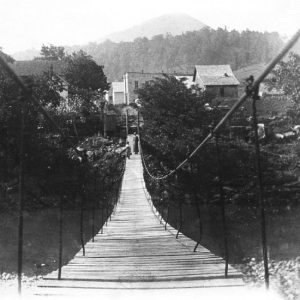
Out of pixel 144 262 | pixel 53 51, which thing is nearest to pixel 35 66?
pixel 53 51

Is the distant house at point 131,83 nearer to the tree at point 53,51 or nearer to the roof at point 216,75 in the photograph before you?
the tree at point 53,51

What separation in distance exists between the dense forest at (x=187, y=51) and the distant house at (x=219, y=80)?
1706 inches

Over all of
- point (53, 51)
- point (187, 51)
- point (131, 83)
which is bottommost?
point (131, 83)

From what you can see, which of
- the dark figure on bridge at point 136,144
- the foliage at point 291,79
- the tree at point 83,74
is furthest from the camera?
the tree at point 83,74

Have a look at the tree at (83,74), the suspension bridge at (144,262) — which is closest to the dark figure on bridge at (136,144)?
the tree at (83,74)

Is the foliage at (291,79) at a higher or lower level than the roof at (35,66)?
lower

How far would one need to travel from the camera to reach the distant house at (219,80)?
3725 cm

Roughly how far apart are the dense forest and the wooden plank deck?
259 ft

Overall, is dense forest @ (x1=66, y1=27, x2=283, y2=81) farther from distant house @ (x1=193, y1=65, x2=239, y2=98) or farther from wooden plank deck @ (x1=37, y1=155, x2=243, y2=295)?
wooden plank deck @ (x1=37, y1=155, x2=243, y2=295)

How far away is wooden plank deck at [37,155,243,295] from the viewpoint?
9.96 ft

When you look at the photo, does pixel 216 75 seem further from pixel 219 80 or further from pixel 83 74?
pixel 83 74

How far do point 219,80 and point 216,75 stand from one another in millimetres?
1143

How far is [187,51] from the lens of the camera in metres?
91.9

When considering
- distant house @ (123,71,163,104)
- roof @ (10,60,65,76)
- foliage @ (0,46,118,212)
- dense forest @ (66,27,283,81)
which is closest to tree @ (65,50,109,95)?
roof @ (10,60,65,76)
